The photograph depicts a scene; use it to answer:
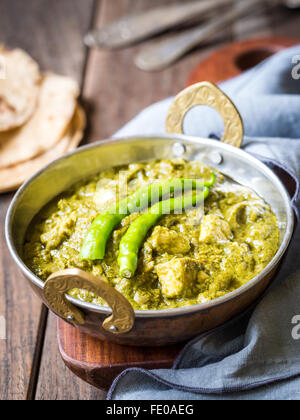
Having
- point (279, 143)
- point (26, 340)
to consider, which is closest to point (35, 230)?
point (26, 340)

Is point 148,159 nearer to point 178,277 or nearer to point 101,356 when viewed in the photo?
point 178,277

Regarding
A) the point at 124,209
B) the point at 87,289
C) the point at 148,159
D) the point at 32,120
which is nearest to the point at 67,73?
the point at 32,120

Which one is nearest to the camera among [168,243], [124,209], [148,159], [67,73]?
[168,243]

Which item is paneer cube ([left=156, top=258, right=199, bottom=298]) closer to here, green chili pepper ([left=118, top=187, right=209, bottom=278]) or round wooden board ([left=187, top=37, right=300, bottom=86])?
green chili pepper ([left=118, top=187, right=209, bottom=278])

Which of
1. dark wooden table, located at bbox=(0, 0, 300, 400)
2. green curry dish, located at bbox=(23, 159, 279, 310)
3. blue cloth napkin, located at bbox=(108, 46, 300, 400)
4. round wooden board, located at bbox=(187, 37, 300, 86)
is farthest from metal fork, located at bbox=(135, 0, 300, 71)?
blue cloth napkin, located at bbox=(108, 46, 300, 400)

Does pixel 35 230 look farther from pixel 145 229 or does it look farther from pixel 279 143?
pixel 279 143

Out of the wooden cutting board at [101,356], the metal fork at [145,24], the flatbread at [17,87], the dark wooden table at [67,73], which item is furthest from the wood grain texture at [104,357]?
the metal fork at [145,24]
